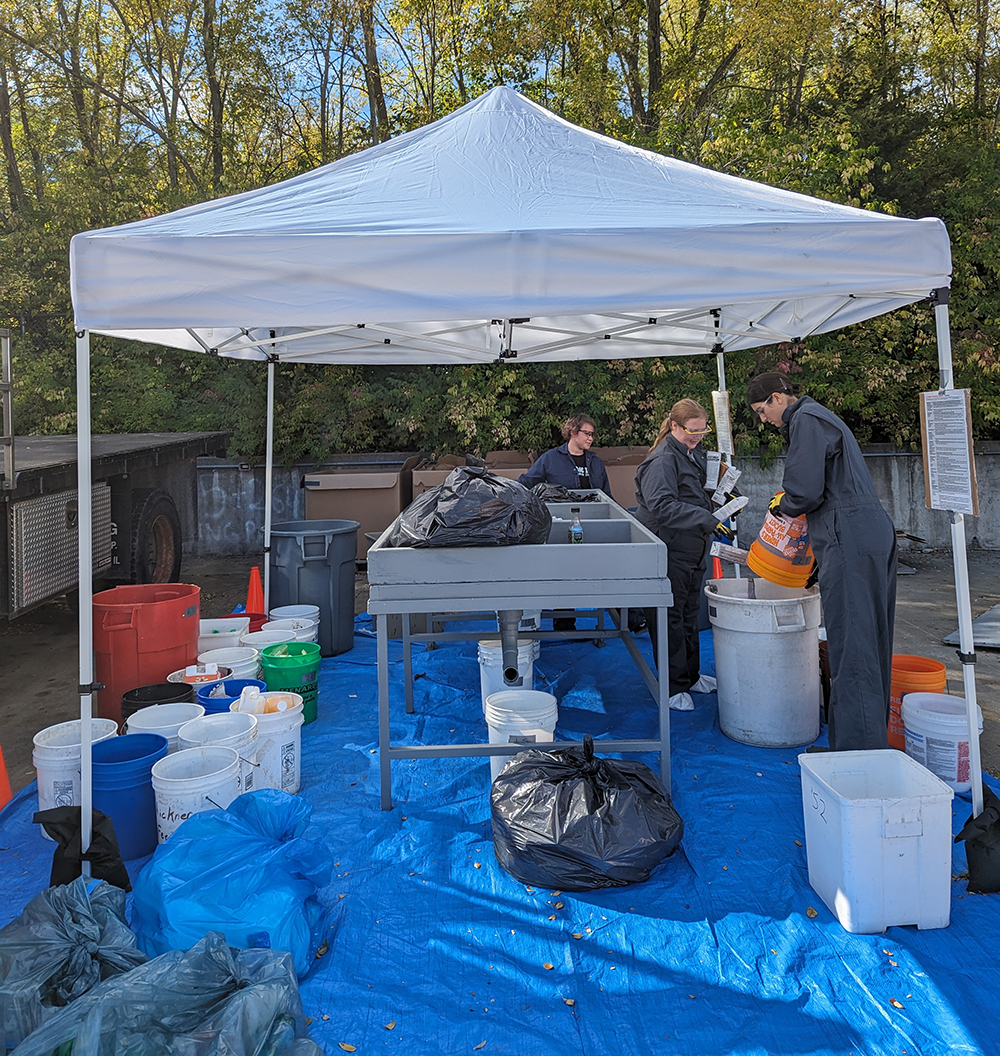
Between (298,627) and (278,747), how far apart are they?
4.76 ft

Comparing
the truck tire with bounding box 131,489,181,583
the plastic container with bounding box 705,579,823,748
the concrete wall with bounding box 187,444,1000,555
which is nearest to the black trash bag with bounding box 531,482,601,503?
the plastic container with bounding box 705,579,823,748

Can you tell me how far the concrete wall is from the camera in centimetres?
1021

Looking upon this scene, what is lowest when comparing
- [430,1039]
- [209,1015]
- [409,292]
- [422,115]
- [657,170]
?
[430,1039]

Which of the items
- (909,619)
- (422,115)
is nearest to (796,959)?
(909,619)

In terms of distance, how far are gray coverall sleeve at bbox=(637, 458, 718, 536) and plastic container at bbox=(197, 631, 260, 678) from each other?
7.80 ft

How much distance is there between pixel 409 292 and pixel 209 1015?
2234mm

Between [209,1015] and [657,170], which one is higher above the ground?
[657,170]

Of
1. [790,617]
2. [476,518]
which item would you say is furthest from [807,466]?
[476,518]

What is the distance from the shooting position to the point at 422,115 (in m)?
13.2

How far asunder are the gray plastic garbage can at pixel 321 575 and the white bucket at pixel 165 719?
6.61ft

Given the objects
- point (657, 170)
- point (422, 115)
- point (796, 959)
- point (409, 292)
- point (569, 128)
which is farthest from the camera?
point (422, 115)

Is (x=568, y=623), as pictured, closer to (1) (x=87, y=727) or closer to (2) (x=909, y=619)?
(2) (x=909, y=619)

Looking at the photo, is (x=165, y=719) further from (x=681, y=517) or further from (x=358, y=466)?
(x=358, y=466)

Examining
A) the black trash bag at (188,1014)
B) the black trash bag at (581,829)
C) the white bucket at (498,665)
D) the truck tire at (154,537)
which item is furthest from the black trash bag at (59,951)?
the truck tire at (154,537)
